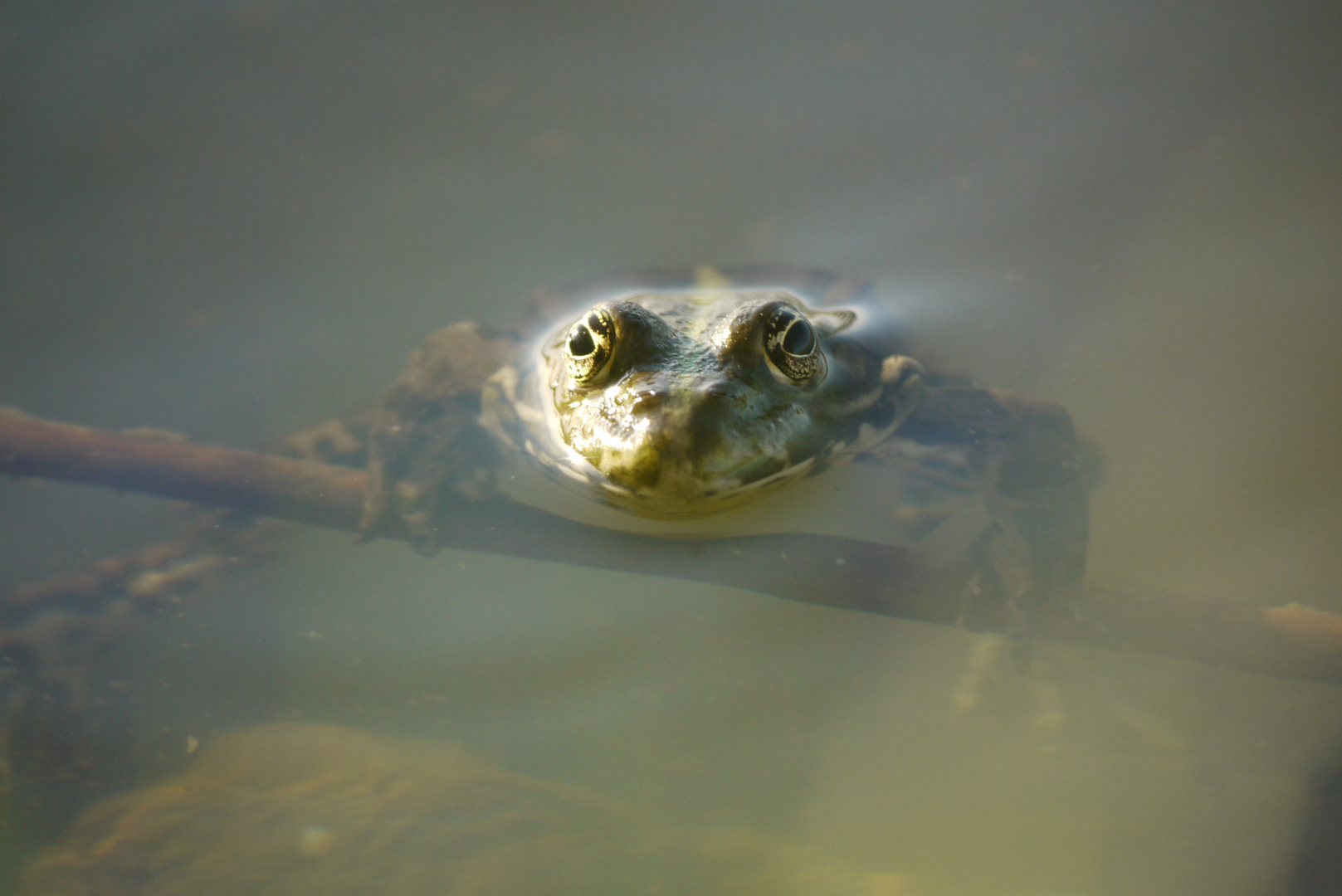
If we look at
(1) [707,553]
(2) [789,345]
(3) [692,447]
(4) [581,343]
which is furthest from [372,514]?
(2) [789,345]

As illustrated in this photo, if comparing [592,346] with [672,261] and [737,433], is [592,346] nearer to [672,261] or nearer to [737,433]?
[737,433]

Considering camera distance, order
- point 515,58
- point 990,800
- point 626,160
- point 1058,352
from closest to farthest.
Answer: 1. point 990,800
2. point 1058,352
3. point 626,160
4. point 515,58

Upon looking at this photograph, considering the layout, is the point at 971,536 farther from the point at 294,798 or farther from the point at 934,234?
the point at 294,798

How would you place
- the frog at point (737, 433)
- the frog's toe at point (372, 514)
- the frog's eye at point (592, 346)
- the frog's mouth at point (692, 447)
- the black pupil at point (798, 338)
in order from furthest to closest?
the frog's toe at point (372, 514)
the black pupil at point (798, 338)
the frog's eye at point (592, 346)
the frog at point (737, 433)
the frog's mouth at point (692, 447)

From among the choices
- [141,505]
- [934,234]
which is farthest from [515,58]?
[141,505]

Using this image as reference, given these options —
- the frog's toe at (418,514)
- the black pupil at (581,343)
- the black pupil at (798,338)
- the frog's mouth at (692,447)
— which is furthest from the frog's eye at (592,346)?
the frog's toe at (418,514)

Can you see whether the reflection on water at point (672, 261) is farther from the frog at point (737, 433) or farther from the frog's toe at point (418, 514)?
the frog at point (737, 433)

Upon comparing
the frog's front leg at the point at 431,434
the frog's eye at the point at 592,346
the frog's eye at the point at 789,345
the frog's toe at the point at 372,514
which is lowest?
the frog's toe at the point at 372,514
